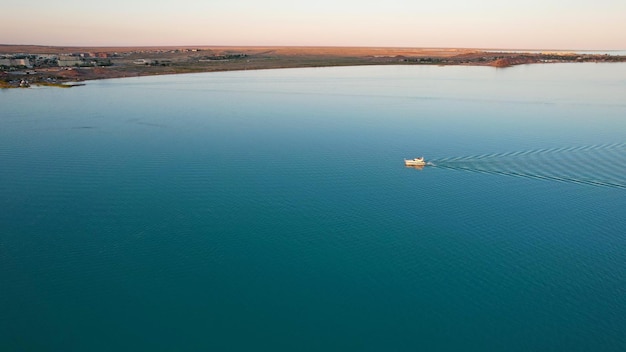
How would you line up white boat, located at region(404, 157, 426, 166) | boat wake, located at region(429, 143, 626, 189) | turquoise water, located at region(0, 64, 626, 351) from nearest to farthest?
turquoise water, located at region(0, 64, 626, 351)
boat wake, located at region(429, 143, 626, 189)
white boat, located at region(404, 157, 426, 166)

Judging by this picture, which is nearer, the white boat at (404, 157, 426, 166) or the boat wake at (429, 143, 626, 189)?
the boat wake at (429, 143, 626, 189)

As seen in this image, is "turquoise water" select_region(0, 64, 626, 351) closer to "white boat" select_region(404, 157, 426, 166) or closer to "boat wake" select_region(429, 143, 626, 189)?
"boat wake" select_region(429, 143, 626, 189)

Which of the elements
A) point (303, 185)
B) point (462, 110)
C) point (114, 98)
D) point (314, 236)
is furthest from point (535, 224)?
point (114, 98)

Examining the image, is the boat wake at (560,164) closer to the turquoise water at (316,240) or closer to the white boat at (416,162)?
the turquoise water at (316,240)

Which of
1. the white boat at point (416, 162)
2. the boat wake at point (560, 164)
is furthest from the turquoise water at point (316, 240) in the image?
the white boat at point (416, 162)

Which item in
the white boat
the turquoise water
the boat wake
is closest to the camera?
Result: the turquoise water

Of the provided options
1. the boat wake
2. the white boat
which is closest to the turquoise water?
the boat wake
